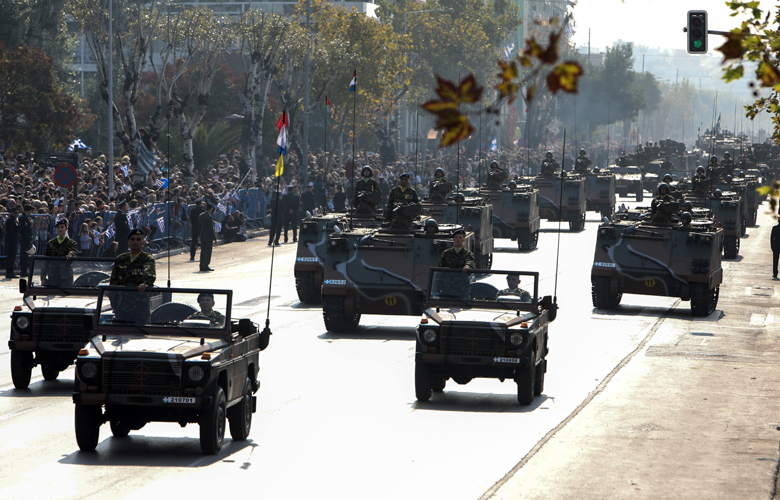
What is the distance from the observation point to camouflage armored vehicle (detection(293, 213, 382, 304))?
2292 cm

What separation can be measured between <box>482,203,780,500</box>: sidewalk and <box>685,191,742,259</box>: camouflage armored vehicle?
13.8 meters

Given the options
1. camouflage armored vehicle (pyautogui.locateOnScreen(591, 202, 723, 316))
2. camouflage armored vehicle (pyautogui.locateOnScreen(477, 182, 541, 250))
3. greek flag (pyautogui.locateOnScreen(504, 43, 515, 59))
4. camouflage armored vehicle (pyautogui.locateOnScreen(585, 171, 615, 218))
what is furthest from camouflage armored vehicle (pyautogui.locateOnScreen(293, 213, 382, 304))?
greek flag (pyautogui.locateOnScreen(504, 43, 515, 59))

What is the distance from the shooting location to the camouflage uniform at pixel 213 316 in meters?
11.1

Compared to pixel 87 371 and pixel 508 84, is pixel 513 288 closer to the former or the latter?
pixel 87 371

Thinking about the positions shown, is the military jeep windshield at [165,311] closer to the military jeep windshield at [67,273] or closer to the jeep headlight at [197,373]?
the jeep headlight at [197,373]

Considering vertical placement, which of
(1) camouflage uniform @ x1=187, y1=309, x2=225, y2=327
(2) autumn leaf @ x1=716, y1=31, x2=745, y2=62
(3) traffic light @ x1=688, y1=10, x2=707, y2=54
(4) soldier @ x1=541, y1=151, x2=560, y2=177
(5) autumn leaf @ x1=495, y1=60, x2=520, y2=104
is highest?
(3) traffic light @ x1=688, y1=10, x2=707, y2=54

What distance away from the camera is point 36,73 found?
3881cm

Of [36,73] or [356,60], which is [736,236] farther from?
[356,60]

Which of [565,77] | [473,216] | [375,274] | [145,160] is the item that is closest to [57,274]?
[375,274]

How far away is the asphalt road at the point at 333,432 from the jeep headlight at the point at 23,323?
77 centimetres

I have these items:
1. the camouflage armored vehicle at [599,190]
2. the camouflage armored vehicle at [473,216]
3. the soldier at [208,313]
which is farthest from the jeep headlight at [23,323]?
the camouflage armored vehicle at [599,190]

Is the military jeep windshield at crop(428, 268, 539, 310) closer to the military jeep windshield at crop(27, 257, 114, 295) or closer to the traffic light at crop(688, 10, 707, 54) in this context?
the military jeep windshield at crop(27, 257, 114, 295)

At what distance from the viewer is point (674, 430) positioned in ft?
40.9

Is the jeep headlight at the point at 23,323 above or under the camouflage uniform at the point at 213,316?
under
